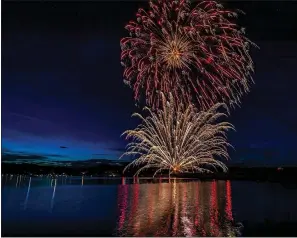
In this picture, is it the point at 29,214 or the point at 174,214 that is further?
the point at 29,214

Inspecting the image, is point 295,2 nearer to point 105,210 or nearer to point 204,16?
point 204,16

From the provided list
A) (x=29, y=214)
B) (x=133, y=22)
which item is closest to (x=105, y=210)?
(x=29, y=214)

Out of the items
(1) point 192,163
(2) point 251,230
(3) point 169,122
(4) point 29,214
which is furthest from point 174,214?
(1) point 192,163

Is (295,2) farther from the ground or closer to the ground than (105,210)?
farther from the ground

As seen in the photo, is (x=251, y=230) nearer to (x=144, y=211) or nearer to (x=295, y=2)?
(x=144, y=211)

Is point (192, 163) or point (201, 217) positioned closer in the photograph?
point (201, 217)

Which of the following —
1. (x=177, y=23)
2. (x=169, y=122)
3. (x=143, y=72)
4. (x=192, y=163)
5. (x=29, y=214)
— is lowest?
(x=29, y=214)

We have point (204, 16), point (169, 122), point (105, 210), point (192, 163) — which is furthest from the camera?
point (192, 163)

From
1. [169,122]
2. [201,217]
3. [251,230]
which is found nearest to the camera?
[251,230]

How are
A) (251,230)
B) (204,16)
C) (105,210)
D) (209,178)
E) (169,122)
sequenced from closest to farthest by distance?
(251,230) → (204,16) → (105,210) → (169,122) → (209,178)
